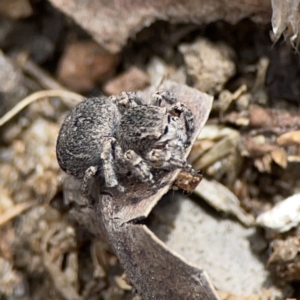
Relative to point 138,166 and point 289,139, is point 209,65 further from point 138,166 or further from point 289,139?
point 138,166

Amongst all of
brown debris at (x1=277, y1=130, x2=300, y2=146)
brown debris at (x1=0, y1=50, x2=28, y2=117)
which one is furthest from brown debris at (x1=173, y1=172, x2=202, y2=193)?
brown debris at (x1=0, y1=50, x2=28, y2=117)

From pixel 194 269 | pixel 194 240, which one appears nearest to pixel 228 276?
pixel 194 240

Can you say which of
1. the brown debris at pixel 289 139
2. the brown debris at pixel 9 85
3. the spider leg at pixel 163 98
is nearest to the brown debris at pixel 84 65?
the brown debris at pixel 9 85

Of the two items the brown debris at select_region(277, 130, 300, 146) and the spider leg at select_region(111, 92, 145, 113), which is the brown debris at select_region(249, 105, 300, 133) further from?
the spider leg at select_region(111, 92, 145, 113)

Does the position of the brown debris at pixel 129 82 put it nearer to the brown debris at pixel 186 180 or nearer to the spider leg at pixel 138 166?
the spider leg at pixel 138 166

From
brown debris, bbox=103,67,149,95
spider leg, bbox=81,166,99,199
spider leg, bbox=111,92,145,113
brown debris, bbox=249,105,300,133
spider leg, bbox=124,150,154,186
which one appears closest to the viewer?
spider leg, bbox=124,150,154,186

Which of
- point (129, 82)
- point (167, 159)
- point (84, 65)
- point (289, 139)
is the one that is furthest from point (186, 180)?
point (84, 65)

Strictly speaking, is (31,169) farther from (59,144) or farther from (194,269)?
(194,269)
